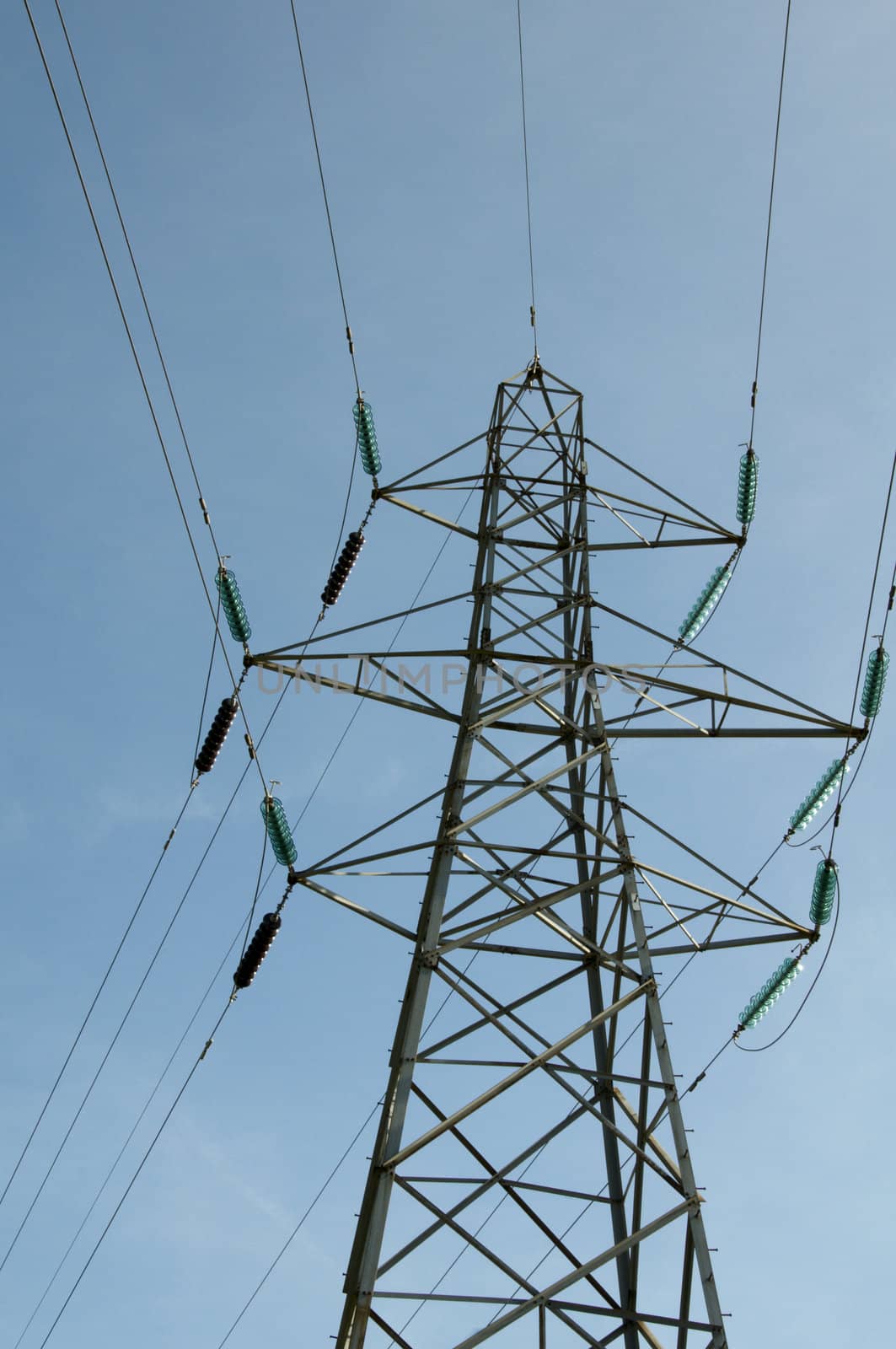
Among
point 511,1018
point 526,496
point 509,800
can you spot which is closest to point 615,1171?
point 511,1018

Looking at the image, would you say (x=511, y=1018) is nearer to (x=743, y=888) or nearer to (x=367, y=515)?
(x=743, y=888)

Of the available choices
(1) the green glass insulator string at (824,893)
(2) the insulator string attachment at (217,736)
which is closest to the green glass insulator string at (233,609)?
(2) the insulator string attachment at (217,736)

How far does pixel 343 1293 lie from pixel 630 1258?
2793 millimetres

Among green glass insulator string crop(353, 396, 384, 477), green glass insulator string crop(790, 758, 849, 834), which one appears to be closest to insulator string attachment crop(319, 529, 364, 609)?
green glass insulator string crop(353, 396, 384, 477)

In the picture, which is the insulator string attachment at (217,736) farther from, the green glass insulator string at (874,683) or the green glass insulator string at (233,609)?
the green glass insulator string at (874,683)

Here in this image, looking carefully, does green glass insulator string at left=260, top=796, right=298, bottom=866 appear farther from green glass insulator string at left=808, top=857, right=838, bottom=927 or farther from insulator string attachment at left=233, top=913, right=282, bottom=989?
green glass insulator string at left=808, top=857, right=838, bottom=927

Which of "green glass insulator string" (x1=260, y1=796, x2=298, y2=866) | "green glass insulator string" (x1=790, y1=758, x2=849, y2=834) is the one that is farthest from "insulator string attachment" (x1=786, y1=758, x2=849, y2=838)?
"green glass insulator string" (x1=260, y1=796, x2=298, y2=866)

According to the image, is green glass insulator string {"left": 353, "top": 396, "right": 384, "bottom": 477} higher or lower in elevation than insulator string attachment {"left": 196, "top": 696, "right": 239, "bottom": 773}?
higher

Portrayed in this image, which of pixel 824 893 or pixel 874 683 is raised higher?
pixel 874 683

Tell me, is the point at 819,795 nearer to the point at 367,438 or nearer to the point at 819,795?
the point at 819,795

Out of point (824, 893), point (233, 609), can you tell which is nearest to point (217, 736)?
point (233, 609)

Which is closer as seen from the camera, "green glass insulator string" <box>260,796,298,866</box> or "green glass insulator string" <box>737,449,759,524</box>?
"green glass insulator string" <box>260,796,298,866</box>

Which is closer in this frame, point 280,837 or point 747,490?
point 280,837

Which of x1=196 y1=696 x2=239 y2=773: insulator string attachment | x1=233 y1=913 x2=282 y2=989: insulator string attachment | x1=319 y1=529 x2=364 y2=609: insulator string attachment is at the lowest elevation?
x1=233 y1=913 x2=282 y2=989: insulator string attachment
